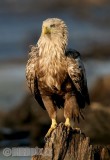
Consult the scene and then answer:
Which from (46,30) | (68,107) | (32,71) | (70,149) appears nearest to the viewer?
(70,149)

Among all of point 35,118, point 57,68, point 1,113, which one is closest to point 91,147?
point 57,68

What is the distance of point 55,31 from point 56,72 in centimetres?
64

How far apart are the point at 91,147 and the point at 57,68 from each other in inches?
79.0

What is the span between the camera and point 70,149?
13.8 metres

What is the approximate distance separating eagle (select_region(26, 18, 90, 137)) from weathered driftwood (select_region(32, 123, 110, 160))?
112cm

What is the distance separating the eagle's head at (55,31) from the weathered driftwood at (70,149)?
1939 mm

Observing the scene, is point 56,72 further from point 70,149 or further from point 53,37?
point 70,149

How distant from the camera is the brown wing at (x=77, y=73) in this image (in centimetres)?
1548

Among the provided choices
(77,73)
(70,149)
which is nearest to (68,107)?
(77,73)

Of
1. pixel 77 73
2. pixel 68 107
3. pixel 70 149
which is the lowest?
pixel 70 149

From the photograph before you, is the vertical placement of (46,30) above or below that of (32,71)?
above

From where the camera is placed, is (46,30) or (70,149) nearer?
(70,149)

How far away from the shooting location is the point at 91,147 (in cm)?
1380

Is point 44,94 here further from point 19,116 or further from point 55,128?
point 19,116
